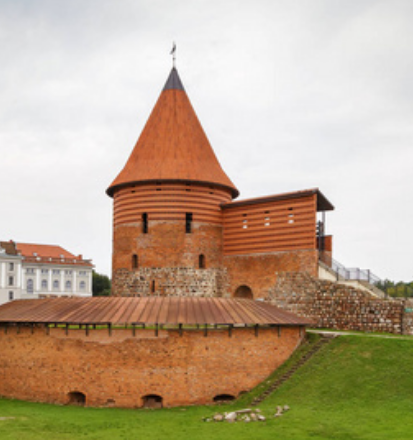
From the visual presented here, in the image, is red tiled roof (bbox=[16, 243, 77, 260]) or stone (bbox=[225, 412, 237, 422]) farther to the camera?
red tiled roof (bbox=[16, 243, 77, 260])

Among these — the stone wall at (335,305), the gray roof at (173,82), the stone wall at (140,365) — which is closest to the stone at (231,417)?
the stone wall at (140,365)

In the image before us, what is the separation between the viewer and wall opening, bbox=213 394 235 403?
1897 cm

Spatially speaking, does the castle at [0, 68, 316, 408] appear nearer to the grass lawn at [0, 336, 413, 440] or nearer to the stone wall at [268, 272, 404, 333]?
the stone wall at [268, 272, 404, 333]

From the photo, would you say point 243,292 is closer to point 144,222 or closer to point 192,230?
point 192,230

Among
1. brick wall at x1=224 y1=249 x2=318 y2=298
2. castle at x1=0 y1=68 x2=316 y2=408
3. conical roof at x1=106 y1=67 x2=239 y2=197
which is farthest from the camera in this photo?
conical roof at x1=106 y1=67 x2=239 y2=197

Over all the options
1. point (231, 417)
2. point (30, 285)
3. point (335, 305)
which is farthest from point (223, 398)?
point (30, 285)

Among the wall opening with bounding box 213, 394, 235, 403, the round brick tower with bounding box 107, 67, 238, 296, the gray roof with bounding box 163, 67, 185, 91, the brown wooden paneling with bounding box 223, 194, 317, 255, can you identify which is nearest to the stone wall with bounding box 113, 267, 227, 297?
the round brick tower with bounding box 107, 67, 238, 296

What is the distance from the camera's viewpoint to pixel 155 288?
26.5 m

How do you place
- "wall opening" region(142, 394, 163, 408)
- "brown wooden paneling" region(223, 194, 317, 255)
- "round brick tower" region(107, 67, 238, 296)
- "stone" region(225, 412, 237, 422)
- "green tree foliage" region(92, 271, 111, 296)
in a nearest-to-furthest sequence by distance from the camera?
A: "stone" region(225, 412, 237, 422) < "wall opening" region(142, 394, 163, 408) < "brown wooden paneling" region(223, 194, 317, 255) < "round brick tower" region(107, 67, 238, 296) < "green tree foliage" region(92, 271, 111, 296)

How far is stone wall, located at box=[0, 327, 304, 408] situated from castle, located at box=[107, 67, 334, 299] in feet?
20.2

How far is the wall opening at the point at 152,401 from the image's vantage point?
18.6 meters

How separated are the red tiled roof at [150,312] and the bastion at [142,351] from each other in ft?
0.11

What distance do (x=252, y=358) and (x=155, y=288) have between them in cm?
796

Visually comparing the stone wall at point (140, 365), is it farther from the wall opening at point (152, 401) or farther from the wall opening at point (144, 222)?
the wall opening at point (144, 222)
